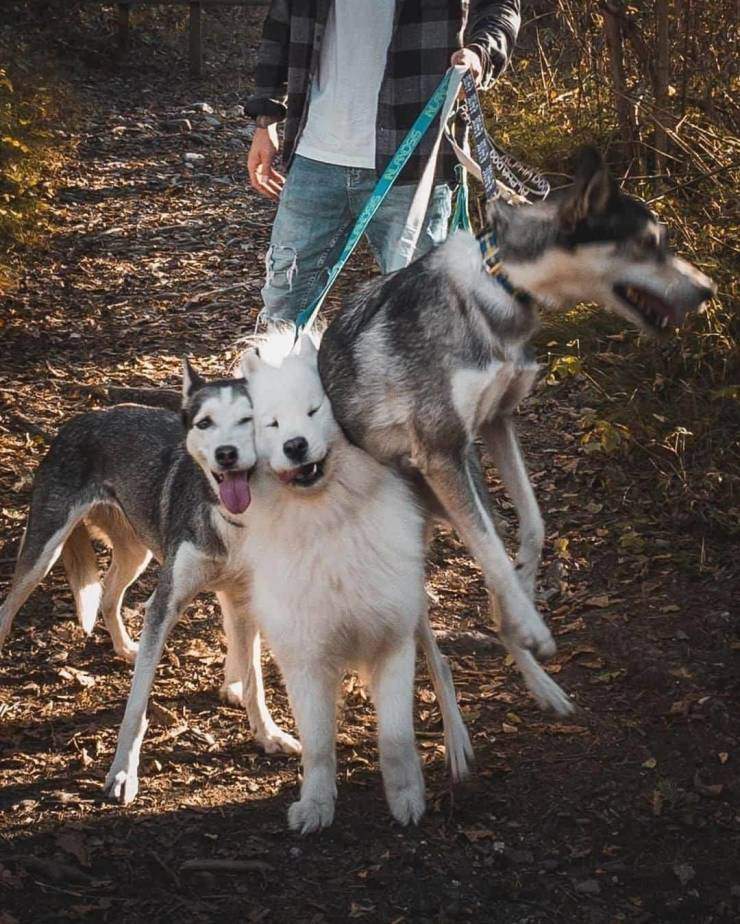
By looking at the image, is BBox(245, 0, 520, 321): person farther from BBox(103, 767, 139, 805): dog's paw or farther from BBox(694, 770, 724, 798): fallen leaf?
BBox(694, 770, 724, 798): fallen leaf

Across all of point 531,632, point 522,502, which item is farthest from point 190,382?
point 531,632

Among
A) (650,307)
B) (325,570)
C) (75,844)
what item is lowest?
(75,844)

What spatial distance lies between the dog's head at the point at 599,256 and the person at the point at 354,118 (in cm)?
120

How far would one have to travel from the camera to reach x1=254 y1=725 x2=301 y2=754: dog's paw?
432cm

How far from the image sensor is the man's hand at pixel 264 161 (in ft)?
14.7

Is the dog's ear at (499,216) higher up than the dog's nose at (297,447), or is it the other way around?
the dog's ear at (499,216)

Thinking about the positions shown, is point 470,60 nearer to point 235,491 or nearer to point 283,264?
point 283,264

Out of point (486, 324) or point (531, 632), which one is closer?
point (486, 324)

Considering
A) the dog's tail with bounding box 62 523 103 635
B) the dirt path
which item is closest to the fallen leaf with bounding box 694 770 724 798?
the dirt path

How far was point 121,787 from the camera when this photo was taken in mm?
3982

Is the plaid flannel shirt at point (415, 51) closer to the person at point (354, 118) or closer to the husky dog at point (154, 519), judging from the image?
the person at point (354, 118)

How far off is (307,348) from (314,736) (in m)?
1.19

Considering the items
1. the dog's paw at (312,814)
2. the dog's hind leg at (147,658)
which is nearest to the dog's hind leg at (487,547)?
the dog's paw at (312,814)

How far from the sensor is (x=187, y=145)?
39.0 ft
